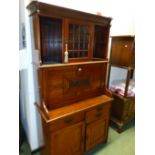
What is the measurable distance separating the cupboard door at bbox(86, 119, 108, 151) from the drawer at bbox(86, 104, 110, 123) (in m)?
0.08

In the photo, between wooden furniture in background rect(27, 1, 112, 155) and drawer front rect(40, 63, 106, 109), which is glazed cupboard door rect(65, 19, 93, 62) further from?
drawer front rect(40, 63, 106, 109)

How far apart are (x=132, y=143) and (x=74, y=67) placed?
1685 mm

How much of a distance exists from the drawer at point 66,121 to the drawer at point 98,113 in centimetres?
11

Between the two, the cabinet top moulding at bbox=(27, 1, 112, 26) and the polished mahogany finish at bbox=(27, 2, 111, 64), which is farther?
the polished mahogany finish at bbox=(27, 2, 111, 64)

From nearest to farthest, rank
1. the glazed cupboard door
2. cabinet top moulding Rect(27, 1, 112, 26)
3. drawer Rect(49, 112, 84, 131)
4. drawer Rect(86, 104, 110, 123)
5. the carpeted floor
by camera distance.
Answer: cabinet top moulding Rect(27, 1, 112, 26)
drawer Rect(49, 112, 84, 131)
the glazed cupboard door
drawer Rect(86, 104, 110, 123)
the carpeted floor

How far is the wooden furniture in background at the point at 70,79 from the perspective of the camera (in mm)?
1429

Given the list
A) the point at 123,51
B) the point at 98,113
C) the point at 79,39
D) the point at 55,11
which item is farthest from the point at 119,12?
the point at 98,113

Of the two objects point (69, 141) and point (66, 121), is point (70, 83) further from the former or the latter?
point (69, 141)

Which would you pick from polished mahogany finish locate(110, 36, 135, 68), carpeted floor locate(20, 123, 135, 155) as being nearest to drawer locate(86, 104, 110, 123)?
carpeted floor locate(20, 123, 135, 155)

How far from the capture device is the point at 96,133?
6.31 ft

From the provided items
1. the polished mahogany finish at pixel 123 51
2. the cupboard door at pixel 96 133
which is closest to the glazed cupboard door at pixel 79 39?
the polished mahogany finish at pixel 123 51

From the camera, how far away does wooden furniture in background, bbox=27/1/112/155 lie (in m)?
1.43

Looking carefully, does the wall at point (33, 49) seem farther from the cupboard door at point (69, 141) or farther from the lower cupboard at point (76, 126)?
the cupboard door at point (69, 141)
